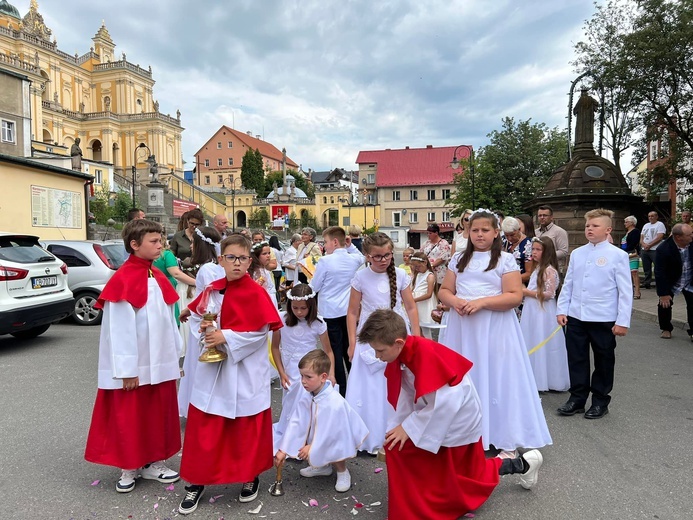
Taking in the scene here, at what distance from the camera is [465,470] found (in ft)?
10.3

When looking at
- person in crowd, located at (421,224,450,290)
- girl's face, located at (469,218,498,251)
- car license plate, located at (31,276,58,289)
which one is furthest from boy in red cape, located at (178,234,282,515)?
car license plate, located at (31,276,58,289)

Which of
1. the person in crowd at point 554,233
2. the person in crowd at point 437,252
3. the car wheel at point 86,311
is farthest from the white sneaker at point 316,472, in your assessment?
the car wheel at point 86,311

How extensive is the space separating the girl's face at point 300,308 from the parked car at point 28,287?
5688mm

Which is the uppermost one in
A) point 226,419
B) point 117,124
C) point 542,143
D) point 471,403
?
point 117,124

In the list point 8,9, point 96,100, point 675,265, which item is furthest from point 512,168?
point 8,9

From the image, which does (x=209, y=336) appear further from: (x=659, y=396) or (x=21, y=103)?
(x=21, y=103)

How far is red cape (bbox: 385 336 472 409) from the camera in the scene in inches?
112

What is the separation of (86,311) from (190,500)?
8.67 metres

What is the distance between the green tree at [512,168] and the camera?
3559 cm

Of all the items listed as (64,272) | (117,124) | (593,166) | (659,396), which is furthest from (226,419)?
(117,124)

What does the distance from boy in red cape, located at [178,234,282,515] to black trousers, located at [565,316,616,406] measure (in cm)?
331

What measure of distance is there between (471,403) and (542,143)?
3775cm

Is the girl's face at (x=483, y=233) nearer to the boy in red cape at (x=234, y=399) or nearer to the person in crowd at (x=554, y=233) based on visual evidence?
the boy in red cape at (x=234, y=399)

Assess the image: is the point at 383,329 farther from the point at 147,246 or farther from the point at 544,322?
the point at 544,322
